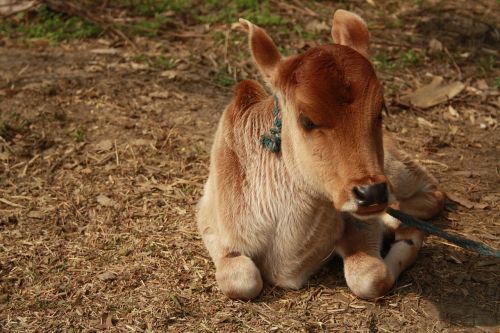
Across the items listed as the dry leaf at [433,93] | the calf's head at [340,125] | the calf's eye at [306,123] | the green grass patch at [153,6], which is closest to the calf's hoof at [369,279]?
the calf's head at [340,125]

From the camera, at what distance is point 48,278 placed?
17.9 feet

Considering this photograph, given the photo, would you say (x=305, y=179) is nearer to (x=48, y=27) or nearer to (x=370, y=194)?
(x=370, y=194)

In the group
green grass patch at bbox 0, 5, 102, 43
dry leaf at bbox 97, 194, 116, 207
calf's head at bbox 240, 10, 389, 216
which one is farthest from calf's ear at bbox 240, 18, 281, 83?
green grass patch at bbox 0, 5, 102, 43

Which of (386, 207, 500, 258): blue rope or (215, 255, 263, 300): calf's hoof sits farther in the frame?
(215, 255, 263, 300): calf's hoof

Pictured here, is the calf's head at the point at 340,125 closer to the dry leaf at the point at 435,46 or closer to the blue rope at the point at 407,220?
the blue rope at the point at 407,220

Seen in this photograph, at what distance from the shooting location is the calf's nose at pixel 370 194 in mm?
4207

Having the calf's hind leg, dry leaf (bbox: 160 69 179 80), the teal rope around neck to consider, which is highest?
the teal rope around neck

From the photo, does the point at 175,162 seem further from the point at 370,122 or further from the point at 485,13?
the point at 485,13

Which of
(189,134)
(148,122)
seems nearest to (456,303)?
(189,134)

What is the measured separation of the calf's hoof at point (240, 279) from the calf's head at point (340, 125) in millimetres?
812

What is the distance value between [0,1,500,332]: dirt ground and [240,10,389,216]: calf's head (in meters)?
1.02

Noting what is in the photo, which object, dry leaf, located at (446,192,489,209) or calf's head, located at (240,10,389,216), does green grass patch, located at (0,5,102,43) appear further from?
calf's head, located at (240,10,389,216)

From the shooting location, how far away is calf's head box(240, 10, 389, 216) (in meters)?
4.29

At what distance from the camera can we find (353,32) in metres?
5.07
